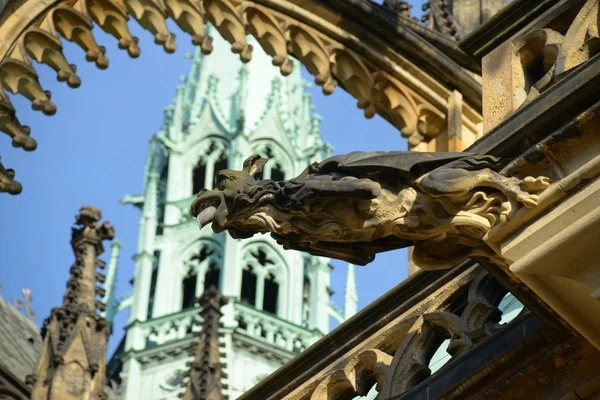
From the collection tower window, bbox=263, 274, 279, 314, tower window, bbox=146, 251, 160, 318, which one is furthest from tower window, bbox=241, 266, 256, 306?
tower window, bbox=146, 251, 160, 318

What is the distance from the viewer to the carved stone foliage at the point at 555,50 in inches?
238

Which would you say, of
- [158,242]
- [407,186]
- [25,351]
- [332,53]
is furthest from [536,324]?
[158,242]

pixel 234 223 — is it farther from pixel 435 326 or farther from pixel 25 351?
pixel 25 351

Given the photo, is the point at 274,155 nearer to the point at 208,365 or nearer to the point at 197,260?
the point at 197,260

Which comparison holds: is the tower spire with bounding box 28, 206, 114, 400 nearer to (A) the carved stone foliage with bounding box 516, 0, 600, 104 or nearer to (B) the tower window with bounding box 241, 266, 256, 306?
(A) the carved stone foliage with bounding box 516, 0, 600, 104

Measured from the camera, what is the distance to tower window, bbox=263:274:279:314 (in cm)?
4781

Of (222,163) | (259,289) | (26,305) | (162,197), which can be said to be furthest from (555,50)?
(162,197)

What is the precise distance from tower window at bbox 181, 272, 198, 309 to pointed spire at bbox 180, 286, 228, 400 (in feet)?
86.5

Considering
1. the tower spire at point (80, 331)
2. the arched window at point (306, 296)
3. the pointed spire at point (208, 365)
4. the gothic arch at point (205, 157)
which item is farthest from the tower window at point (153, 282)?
the tower spire at point (80, 331)

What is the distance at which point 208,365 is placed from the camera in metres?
Answer: 19.0

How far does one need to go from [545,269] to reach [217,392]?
13.0 metres

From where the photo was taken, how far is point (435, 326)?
7.22 metres

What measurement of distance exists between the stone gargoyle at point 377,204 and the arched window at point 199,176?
4397 cm

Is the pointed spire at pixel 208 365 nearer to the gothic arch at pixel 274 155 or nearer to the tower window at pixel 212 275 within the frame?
the tower window at pixel 212 275
